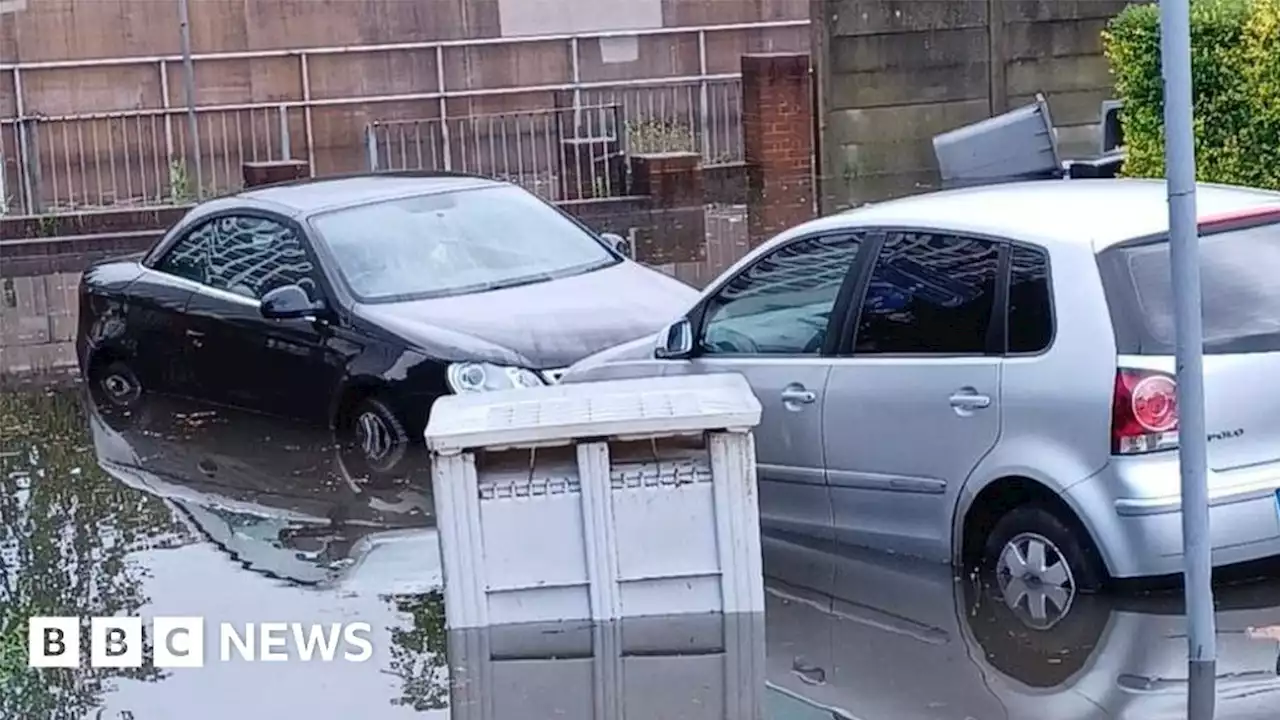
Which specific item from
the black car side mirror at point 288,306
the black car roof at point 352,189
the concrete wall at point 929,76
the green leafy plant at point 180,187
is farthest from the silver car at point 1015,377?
the green leafy plant at point 180,187

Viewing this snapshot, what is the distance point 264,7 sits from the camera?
2772cm

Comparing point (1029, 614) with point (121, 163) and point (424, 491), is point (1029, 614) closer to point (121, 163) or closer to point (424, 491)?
point (424, 491)

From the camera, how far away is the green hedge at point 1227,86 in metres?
11.2

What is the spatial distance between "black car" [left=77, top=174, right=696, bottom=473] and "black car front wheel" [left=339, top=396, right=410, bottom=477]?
1 cm

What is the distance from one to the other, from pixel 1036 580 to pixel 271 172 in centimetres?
1437

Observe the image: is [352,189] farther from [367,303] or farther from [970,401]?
[970,401]

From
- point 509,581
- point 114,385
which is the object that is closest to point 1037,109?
point 114,385

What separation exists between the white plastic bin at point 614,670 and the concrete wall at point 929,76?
12.8 meters

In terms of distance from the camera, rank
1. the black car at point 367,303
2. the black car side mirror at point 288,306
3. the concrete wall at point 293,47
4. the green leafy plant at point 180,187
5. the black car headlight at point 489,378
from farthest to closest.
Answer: the concrete wall at point 293,47 < the green leafy plant at point 180,187 < the black car side mirror at point 288,306 < the black car at point 367,303 < the black car headlight at point 489,378

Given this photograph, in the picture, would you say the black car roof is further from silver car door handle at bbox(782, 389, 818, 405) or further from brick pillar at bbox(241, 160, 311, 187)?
brick pillar at bbox(241, 160, 311, 187)

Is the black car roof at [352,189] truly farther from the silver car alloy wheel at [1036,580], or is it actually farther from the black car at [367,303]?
the silver car alloy wheel at [1036,580]

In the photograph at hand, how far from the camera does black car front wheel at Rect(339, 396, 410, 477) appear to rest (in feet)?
34.6

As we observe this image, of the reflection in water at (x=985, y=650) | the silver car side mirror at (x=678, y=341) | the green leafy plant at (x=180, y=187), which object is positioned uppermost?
the green leafy plant at (x=180, y=187)

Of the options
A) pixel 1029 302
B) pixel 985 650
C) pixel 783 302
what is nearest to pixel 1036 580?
pixel 985 650
